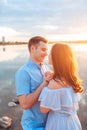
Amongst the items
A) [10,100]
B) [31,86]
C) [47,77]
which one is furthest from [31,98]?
[10,100]

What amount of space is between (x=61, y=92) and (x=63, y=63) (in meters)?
0.39

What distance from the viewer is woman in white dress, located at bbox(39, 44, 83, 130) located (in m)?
4.38

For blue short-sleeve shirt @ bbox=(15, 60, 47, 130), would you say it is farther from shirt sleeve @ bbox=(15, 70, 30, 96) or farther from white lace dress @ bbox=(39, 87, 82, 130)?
white lace dress @ bbox=(39, 87, 82, 130)

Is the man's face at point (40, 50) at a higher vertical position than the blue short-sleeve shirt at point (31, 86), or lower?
higher

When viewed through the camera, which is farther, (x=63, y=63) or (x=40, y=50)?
(x=40, y=50)

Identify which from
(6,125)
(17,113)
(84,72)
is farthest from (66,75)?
(84,72)

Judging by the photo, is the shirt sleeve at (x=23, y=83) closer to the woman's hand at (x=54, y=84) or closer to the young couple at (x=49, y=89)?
the young couple at (x=49, y=89)

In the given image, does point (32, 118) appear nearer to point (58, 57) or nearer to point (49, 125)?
point (49, 125)

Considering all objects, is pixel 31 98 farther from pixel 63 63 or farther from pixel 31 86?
pixel 63 63

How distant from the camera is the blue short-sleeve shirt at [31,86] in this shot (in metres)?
4.55

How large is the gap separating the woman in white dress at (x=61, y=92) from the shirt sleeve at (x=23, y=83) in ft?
0.85

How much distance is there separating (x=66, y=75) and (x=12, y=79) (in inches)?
455

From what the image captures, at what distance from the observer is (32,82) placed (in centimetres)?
459

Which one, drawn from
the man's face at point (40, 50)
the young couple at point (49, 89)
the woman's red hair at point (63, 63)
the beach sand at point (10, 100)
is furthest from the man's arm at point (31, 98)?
the beach sand at point (10, 100)
